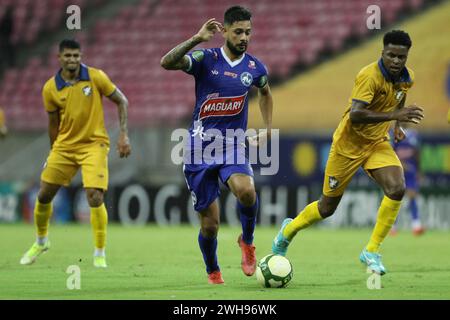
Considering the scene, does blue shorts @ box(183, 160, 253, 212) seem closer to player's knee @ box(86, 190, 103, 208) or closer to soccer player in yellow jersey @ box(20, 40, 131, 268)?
player's knee @ box(86, 190, 103, 208)

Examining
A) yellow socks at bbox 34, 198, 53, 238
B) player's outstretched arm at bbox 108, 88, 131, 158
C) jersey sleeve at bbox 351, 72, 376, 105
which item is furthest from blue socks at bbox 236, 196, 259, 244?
yellow socks at bbox 34, 198, 53, 238

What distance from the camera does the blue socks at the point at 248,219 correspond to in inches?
340

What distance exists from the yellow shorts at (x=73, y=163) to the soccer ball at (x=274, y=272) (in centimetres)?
273

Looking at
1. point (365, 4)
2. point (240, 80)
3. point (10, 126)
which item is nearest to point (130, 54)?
point (10, 126)

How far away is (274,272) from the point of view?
329 inches

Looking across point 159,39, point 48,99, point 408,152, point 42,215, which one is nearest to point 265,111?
point 48,99

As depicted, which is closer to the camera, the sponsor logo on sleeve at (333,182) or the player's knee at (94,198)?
the sponsor logo on sleeve at (333,182)

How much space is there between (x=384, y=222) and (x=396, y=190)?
1.12 ft

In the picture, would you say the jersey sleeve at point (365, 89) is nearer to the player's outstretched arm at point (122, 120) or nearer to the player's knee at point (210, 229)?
the player's knee at point (210, 229)

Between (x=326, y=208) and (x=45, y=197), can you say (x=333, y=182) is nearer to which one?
(x=326, y=208)

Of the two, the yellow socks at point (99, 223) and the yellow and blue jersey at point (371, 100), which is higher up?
the yellow and blue jersey at point (371, 100)

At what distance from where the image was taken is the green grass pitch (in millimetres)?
7960

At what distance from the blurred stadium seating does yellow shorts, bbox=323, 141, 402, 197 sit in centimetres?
1284

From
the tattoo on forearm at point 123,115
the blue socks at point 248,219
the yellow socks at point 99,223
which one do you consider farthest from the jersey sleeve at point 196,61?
the yellow socks at point 99,223
